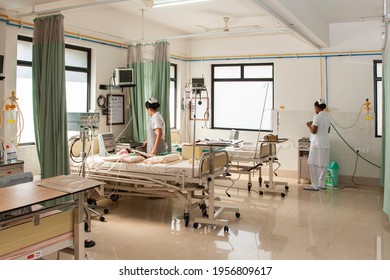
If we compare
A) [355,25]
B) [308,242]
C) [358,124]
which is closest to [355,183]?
[358,124]

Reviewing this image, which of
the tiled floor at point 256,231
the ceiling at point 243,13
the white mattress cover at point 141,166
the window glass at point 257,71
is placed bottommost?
the tiled floor at point 256,231

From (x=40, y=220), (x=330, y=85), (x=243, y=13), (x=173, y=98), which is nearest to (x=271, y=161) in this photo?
(x=330, y=85)

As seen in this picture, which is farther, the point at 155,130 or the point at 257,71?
the point at 257,71

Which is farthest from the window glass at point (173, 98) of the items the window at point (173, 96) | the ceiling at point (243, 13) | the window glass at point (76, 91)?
the window glass at point (76, 91)

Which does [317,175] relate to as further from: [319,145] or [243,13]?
[243,13]

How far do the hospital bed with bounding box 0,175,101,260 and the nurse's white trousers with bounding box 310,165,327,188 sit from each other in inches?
183

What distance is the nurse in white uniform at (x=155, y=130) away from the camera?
17.7 ft

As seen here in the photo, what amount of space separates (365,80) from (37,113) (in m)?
5.80

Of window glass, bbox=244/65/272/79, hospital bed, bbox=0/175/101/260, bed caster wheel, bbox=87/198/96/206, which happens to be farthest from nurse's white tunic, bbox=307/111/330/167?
hospital bed, bbox=0/175/101/260

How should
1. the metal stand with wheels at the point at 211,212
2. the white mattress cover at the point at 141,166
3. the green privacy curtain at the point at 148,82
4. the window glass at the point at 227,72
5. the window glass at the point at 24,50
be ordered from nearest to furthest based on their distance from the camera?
the metal stand with wheels at the point at 211,212
the white mattress cover at the point at 141,166
the window glass at the point at 24,50
the green privacy curtain at the point at 148,82
the window glass at the point at 227,72

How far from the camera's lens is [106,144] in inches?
216

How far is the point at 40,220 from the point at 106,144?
9.58 ft

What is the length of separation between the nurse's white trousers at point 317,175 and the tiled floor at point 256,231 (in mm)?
501

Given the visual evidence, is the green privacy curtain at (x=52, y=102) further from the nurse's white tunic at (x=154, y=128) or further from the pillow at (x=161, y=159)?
the nurse's white tunic at (x=154, y=128)
